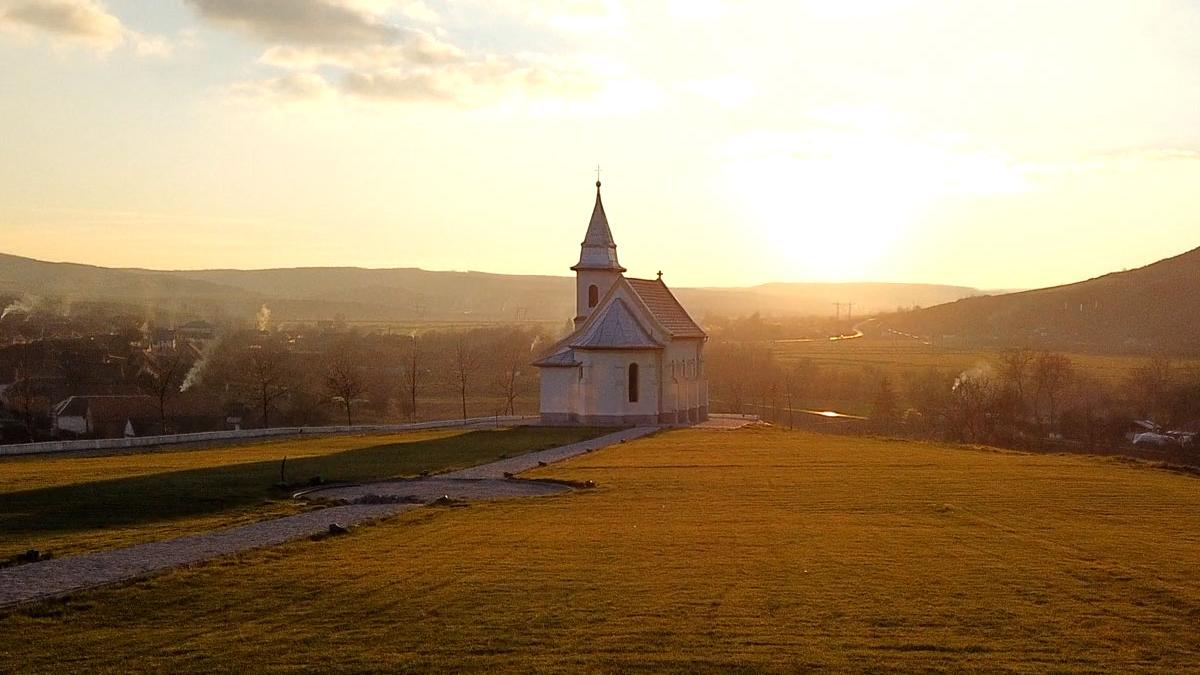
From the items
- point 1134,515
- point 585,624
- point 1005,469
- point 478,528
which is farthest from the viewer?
point 1005,469

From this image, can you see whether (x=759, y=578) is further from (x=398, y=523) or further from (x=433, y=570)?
(x=398, y=523)

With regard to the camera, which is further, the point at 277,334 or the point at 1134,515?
the point at 277,334

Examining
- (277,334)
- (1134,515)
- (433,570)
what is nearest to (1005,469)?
(1134,515)

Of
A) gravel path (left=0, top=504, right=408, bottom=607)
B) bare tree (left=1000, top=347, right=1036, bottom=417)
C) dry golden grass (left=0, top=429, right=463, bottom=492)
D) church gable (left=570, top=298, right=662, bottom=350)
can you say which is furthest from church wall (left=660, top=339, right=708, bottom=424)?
gravel path (left=0, top=504, right=408, bottom=607)

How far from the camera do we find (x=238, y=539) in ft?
80.7

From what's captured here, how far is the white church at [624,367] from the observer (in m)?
66.0

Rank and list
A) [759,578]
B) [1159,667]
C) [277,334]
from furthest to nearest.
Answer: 1. [277,334]
2. [759,578]
3. [1159,667]

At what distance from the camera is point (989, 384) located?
89062 millimetres

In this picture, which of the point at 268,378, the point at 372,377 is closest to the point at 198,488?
the point at 268,378

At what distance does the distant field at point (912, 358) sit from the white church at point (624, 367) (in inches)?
1879

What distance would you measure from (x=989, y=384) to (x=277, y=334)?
328 ft

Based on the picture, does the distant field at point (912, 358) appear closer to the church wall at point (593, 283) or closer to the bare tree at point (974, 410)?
the bare tree at point (974, 410)

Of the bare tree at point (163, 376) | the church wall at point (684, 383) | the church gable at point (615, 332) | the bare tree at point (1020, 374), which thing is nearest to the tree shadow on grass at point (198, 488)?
the church gable at point (615, 332)

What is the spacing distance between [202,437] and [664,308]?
93.5 ft
